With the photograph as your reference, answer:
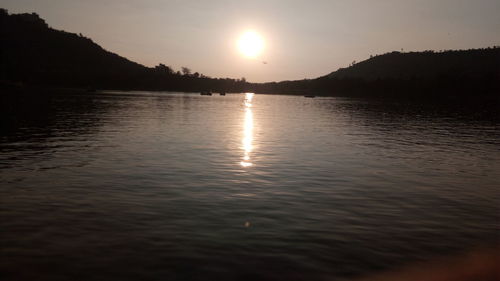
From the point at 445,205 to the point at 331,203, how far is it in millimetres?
5720

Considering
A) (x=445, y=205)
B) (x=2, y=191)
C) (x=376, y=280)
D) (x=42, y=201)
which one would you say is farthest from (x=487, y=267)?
(x=2, y=191)

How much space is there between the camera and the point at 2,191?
19.1 m

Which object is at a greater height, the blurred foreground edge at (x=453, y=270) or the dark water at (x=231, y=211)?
the blurred foreground edge at (x=453, y=270)

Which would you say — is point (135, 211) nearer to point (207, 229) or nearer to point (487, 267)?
point (207, 229)

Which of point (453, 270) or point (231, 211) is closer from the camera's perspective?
point (453, 270)

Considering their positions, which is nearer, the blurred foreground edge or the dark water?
the blurred foreground edge

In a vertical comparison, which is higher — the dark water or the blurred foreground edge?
the blurred foreground edge

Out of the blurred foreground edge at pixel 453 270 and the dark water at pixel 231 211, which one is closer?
the blurred foreground edge at pixel 453 270

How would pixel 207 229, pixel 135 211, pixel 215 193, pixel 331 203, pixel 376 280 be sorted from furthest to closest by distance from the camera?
1. pixel 215 193
2. pixel 331 203
3. pixel 135 211
4. pixel 207 229
5. pixel 376 280

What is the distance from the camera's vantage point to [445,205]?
19.1m

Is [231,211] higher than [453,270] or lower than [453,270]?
lower

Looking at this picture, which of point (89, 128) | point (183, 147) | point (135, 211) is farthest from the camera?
point (89, 128)

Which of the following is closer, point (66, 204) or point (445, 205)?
point (66, 204)

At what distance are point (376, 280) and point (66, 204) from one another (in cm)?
1346
